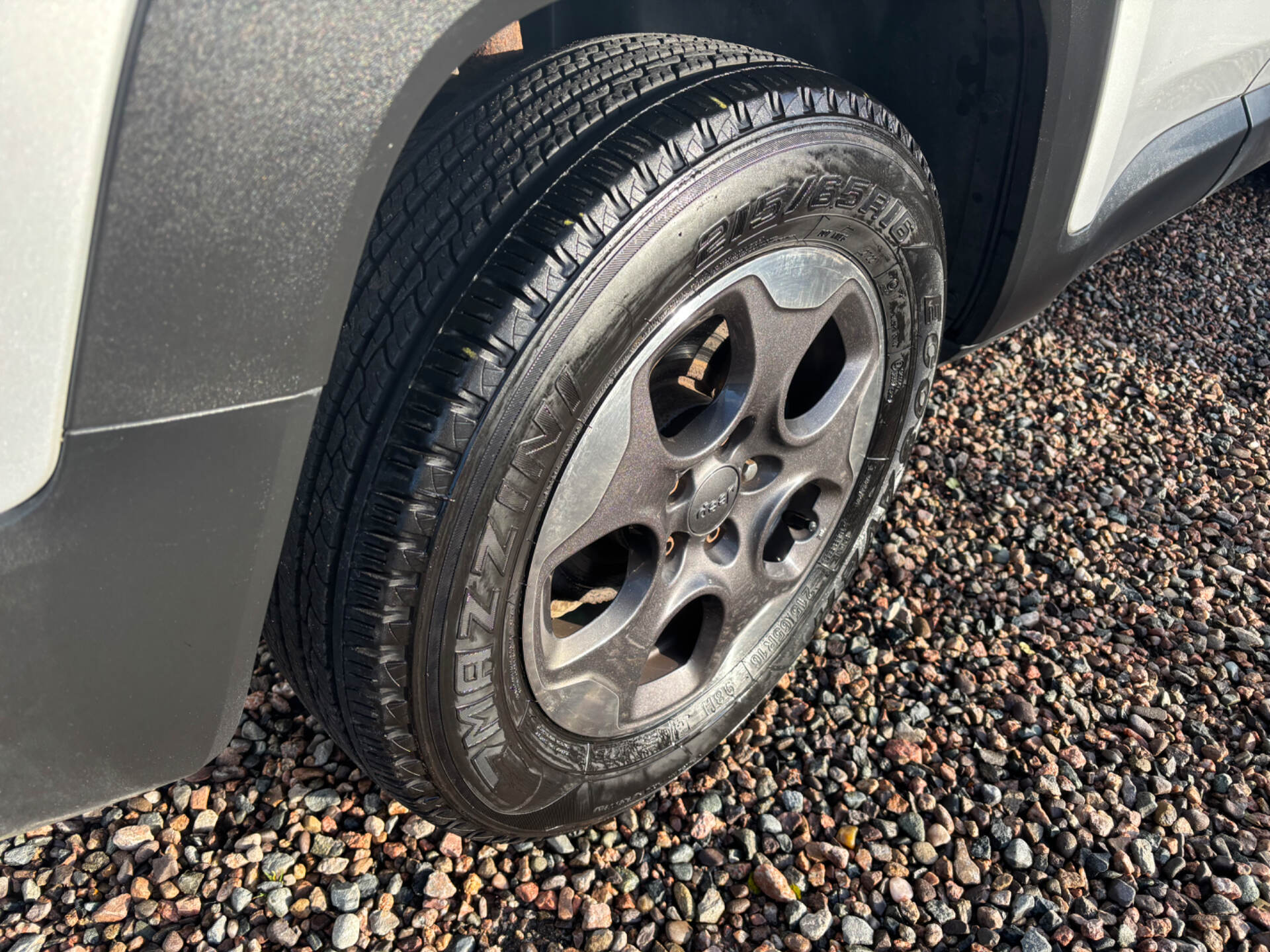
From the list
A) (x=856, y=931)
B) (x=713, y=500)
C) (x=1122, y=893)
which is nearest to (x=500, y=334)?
(x=713, y=500)

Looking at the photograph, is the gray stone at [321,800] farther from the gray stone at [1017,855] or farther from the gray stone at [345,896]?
the gray stone at [1017,855]

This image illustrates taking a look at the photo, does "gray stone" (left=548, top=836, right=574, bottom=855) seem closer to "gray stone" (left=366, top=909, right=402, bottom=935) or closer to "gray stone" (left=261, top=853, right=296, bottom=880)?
"gray stone" (left=366, top=909, right=402, bottom=935)

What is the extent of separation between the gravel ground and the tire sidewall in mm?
160

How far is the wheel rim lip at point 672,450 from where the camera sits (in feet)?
3.89

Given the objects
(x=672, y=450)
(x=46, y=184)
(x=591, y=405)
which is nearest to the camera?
(x=46, y=184)

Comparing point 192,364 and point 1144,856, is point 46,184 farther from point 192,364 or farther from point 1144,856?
point 1144,856

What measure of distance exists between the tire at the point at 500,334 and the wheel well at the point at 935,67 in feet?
1.02

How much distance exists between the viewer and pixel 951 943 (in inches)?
59.6

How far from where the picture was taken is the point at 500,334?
1031 mm

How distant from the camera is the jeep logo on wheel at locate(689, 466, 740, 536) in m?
1.44

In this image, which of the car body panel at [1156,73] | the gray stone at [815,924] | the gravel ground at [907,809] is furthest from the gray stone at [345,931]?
the car body panel at [1156,73]

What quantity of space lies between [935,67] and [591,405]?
963 millimetres

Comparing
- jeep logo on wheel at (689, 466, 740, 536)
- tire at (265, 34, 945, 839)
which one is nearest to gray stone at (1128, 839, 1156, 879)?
jeep logo on wheel at (689, 466, 740, 536)

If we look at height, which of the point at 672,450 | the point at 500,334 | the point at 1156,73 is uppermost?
the point at 1156,73
